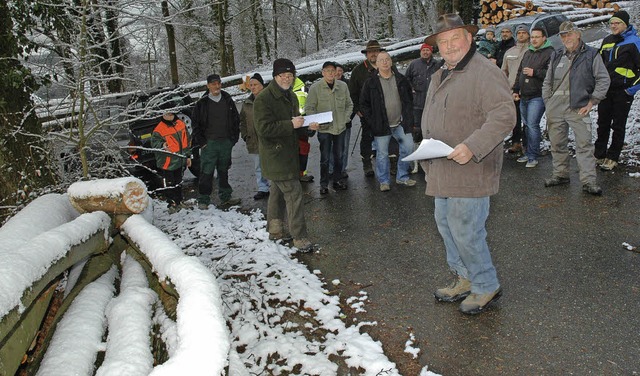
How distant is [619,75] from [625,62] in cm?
18

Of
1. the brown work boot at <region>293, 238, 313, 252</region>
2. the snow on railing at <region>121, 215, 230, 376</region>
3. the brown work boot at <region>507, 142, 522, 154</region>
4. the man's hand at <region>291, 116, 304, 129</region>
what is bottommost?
the brown work boot at <region>293, 238, 313, 252</region>

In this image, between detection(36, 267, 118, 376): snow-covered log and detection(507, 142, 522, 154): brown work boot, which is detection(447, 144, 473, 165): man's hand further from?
detection(507, 142, 522, 154): brown work boot

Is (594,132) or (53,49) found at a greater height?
(53,49)

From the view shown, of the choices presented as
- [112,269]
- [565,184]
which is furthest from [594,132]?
[112,269]

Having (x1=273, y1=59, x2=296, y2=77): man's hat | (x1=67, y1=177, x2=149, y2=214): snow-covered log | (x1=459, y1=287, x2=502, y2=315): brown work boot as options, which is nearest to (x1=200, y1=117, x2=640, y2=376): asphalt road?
(x1=459, y1=287, x2=502, y2=315): brown work boot

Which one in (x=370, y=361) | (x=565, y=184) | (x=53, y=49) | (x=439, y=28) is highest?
(x=53, y=49)

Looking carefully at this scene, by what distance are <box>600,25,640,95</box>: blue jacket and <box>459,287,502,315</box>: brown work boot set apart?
426 centimetres

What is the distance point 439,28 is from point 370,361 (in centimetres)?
253

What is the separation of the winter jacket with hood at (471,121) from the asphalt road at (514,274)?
1100 mm

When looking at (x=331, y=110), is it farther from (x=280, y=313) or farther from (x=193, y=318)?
(x=193, y=318)

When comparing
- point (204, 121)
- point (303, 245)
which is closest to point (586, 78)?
point (303, 245)

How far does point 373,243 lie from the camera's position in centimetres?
573

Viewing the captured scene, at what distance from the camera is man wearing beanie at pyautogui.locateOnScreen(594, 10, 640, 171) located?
648 cm

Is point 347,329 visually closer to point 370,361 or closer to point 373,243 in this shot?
point 370,361
